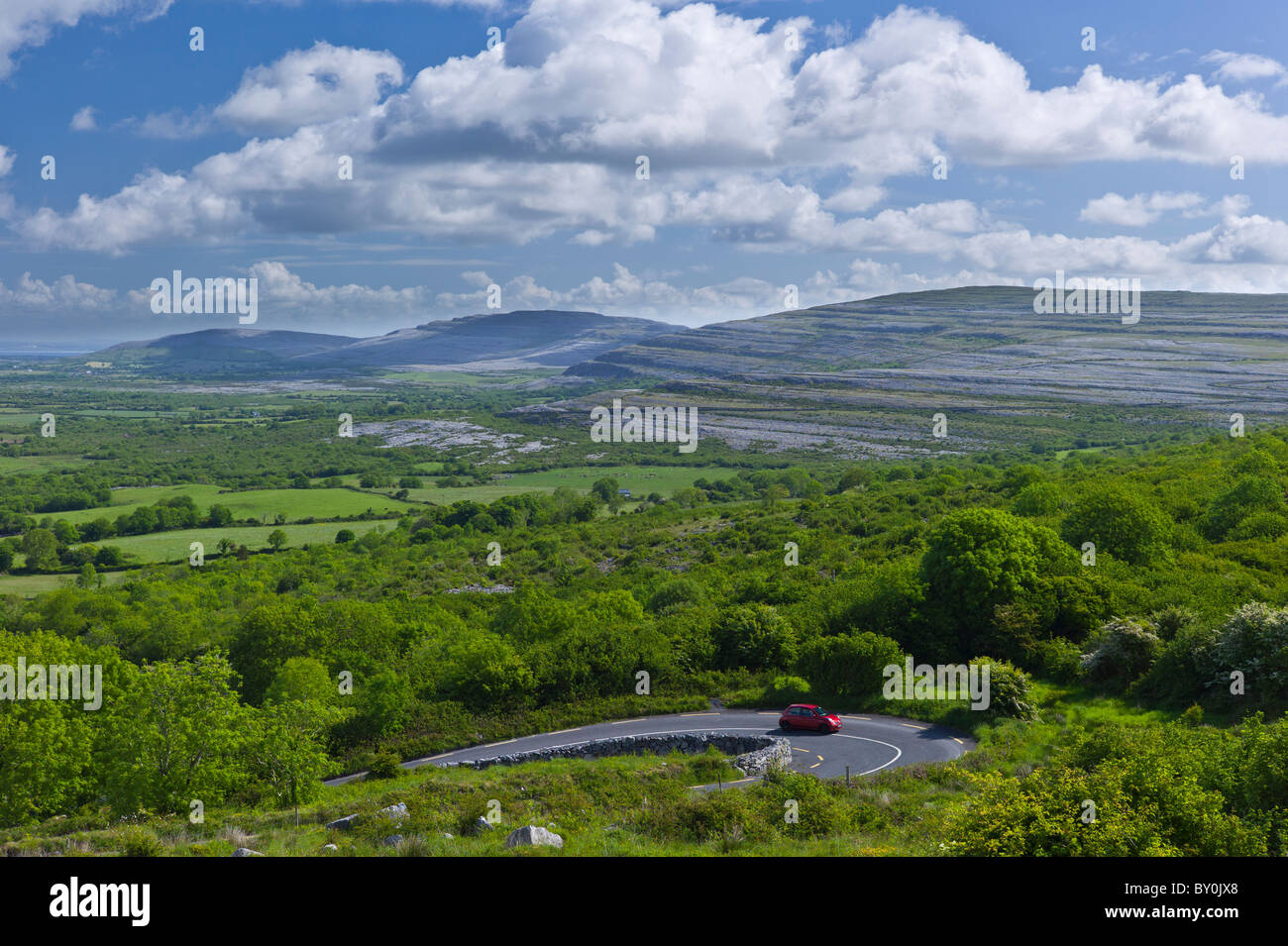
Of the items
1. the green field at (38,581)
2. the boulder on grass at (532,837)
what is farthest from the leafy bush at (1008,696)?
the green field at (38,581)

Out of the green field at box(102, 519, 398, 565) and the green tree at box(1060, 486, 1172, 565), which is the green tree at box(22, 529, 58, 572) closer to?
the green field at box(102, 519, 398, 565)

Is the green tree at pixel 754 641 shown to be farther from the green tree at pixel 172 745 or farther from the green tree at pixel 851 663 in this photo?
the green tree at pixel 172 745

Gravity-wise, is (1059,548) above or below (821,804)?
above

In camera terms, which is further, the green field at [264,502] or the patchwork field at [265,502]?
the green field at [264,502]

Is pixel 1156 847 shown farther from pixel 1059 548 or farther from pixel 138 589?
pixel 138 589
